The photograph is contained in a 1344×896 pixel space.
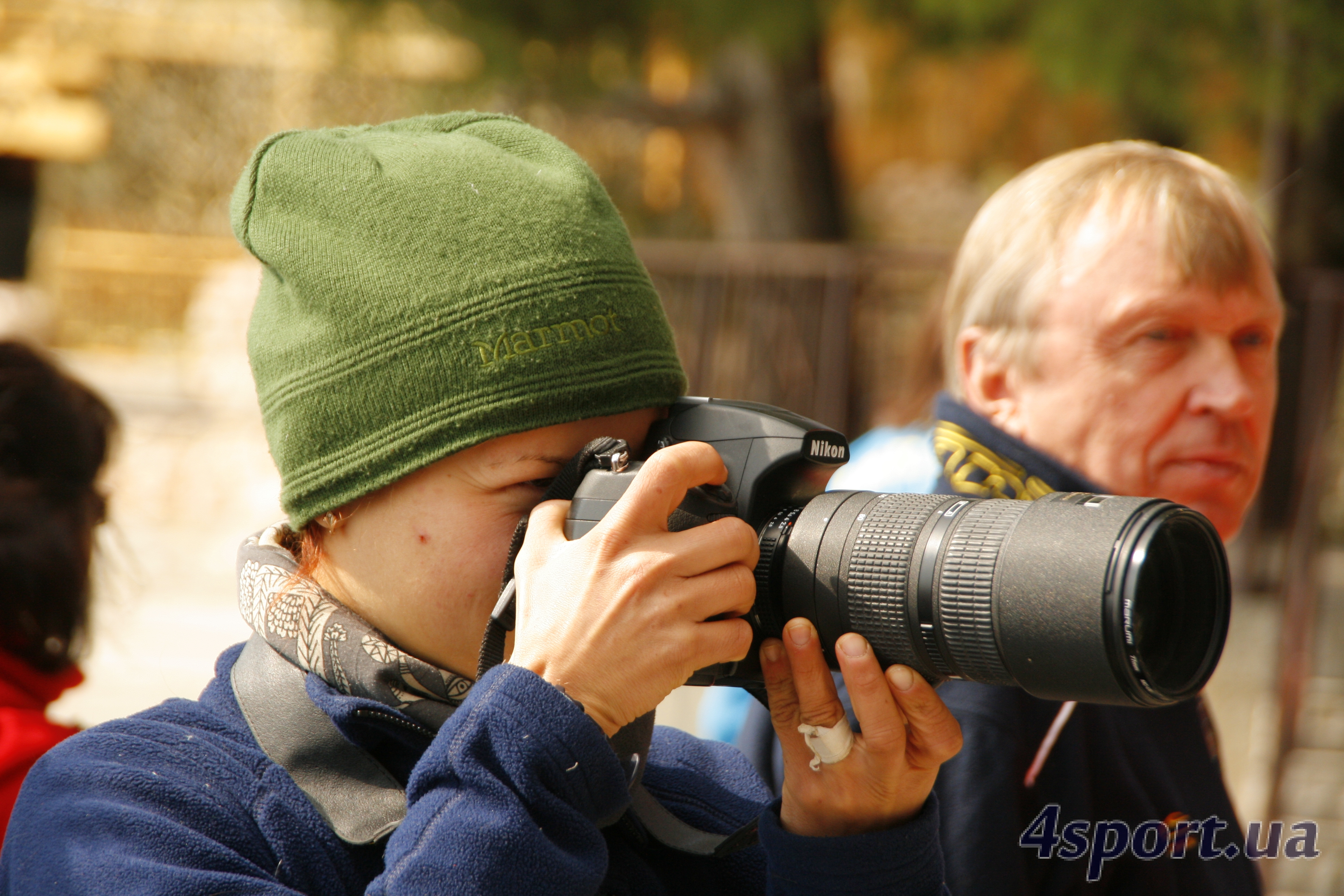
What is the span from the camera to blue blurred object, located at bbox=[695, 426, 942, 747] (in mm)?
1718

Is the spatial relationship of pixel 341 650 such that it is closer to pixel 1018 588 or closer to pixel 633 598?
pixel 633 598

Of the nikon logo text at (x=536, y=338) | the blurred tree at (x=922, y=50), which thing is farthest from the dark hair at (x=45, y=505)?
the blurred tree at (x=922, y=50)

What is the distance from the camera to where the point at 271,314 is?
3.27 feet

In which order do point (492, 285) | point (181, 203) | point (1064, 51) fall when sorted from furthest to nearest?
point (181, 203), point (1064, 51), point (492, 285)

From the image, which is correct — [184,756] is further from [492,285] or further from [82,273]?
[82,273]

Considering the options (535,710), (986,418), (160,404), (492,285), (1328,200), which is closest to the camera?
(535,710)

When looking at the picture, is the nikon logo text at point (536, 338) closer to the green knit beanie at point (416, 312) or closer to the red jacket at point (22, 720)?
the green knit beanie at point (416, 312)

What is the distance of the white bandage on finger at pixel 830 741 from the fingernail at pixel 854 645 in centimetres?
9

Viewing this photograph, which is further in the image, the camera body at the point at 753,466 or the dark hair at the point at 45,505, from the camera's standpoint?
the dark hair at the point at 45,505

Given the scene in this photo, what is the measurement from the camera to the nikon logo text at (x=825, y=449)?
1.00 metres

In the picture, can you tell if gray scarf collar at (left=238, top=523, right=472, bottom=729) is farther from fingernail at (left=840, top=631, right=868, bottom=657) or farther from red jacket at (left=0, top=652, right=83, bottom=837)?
red jacket at (left=0, top=652, right=83, bottom=837)

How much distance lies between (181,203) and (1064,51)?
5.86 metres

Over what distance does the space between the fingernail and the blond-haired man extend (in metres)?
0.34

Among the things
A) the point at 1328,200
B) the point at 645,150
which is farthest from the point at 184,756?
the point at 645,150
